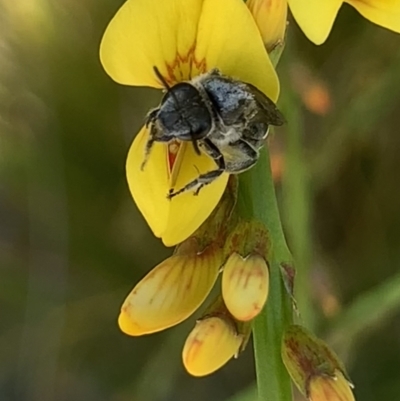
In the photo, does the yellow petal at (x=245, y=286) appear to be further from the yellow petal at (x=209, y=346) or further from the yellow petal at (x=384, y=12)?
the yellow petal at (x=384, y=12)

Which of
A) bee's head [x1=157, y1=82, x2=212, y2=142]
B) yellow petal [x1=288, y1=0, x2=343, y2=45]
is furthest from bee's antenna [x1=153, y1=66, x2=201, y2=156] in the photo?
yellow petal [x1=288, y1=0, x2=343, y2=45]

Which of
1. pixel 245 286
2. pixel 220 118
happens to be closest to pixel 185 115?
pixel 220 118

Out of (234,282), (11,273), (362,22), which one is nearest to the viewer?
(234,282)

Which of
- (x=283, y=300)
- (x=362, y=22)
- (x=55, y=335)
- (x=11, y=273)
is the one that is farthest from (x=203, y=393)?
(x=283, y=300)

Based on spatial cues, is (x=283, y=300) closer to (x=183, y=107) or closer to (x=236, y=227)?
(x=236, y=227)

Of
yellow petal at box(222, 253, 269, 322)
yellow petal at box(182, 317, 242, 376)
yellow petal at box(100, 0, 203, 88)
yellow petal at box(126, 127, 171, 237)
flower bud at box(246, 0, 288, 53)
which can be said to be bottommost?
yellow petal at box(182, 317, 242, 376)

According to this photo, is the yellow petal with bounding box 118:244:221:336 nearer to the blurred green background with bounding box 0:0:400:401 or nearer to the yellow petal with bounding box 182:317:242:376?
the yellow petal with bounding box 182:317:242:376
